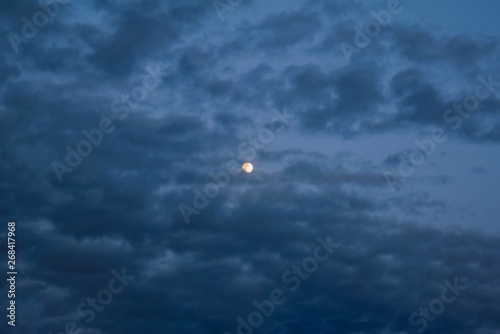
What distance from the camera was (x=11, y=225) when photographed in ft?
136

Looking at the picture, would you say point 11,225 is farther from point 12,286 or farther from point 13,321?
point 13,321

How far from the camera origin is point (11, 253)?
1563 inches

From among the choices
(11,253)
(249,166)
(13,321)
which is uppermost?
(249,166)

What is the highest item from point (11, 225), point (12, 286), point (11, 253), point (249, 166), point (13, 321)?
point (249, 166)

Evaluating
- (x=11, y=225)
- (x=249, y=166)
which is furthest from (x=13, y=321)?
(x=249, y=166)

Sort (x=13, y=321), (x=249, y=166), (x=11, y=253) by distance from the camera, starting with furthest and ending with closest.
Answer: (x=249, y=166), (x=13, y=321), (x=11, y=253)

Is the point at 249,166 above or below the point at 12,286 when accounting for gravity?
above

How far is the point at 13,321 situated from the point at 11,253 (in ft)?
36.6

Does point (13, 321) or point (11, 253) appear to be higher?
point (11, 253)

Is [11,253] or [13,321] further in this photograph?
[13,321]

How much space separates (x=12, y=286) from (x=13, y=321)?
22.6 ft

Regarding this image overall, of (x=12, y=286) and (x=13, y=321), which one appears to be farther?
(x=13, y=321)

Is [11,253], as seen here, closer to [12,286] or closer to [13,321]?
[12,286]

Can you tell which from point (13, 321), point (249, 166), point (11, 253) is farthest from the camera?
point (249, 166)
